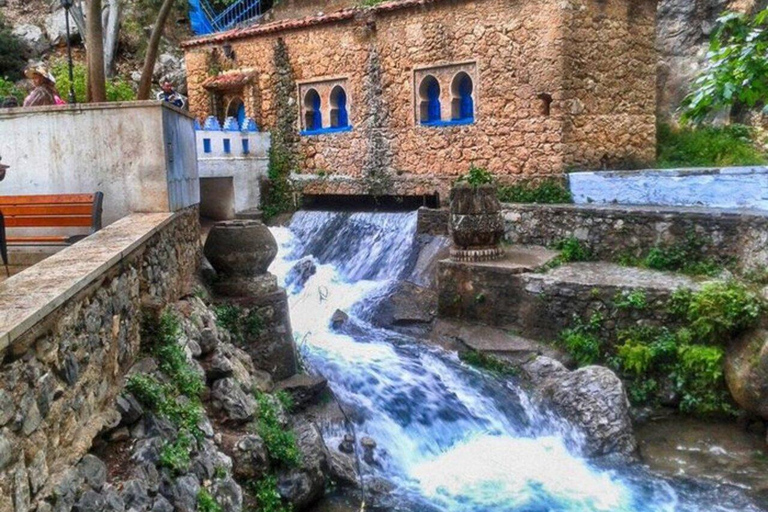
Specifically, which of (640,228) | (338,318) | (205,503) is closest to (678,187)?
(640,228)

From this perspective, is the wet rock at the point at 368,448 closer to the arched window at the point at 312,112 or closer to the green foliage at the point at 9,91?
the arched window at the point at 312,112

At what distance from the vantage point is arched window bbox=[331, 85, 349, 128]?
588 inches

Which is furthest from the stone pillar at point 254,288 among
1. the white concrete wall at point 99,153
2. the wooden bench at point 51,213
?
the wooden bench at point 51,213

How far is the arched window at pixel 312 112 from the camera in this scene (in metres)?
15.3

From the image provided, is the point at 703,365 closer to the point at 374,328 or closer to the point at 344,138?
the point at 374,328

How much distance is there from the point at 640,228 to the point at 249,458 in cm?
676

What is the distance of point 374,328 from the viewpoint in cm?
1039

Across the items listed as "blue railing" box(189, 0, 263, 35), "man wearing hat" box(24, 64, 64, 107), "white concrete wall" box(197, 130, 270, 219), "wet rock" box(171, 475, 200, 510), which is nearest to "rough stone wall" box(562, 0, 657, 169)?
"white concrete wall" box(197, 130, 270, 219)

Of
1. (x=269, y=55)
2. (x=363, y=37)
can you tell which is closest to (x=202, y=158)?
(x=269, y=55)

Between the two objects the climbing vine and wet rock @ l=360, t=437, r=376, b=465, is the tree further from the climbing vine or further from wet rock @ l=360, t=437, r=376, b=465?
the climbing vine

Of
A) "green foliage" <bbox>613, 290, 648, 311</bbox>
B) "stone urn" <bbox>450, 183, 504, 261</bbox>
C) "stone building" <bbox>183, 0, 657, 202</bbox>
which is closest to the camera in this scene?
"green foliage" <bbox>613, 290, 648, 311</bbox>

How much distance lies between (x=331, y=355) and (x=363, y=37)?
25.2 feet

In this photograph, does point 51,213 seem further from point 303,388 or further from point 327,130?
point 327,130

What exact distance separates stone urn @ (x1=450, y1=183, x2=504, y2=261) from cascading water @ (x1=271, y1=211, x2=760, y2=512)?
159cm
